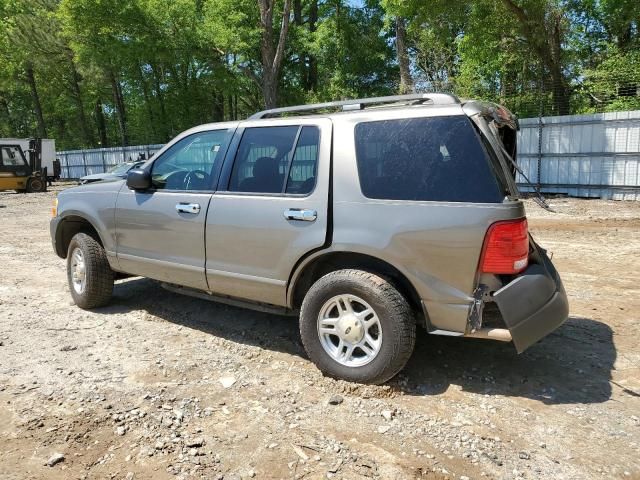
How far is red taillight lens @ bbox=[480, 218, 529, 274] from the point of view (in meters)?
3.06

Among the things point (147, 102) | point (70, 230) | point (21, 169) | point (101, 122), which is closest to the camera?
point (70, 230)

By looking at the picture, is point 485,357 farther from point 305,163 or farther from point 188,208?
point 188,208

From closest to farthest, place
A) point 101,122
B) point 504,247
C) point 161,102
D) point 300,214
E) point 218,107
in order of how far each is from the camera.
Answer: point 504,247 < point 300,214 < point 161,102 < point 218,107 < point 101,122

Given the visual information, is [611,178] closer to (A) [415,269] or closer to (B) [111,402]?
(A) [415,269]

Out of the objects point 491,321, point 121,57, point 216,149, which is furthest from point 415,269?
point 121,57

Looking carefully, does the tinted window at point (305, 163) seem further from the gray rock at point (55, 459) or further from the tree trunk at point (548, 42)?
the tree trunk at point (548, 42)

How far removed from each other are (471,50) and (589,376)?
63.5 ft

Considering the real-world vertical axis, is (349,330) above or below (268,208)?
below

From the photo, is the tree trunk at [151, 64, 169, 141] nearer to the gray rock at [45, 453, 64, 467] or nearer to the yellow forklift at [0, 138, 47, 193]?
the yellow forklift at [0, 138, 47, 193]

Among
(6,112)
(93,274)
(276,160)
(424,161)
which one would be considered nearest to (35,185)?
(93,274)

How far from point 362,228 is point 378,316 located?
0.60m

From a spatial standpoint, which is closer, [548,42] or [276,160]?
[276,160]

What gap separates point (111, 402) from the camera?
11.1 feet

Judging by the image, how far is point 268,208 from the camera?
385cm
